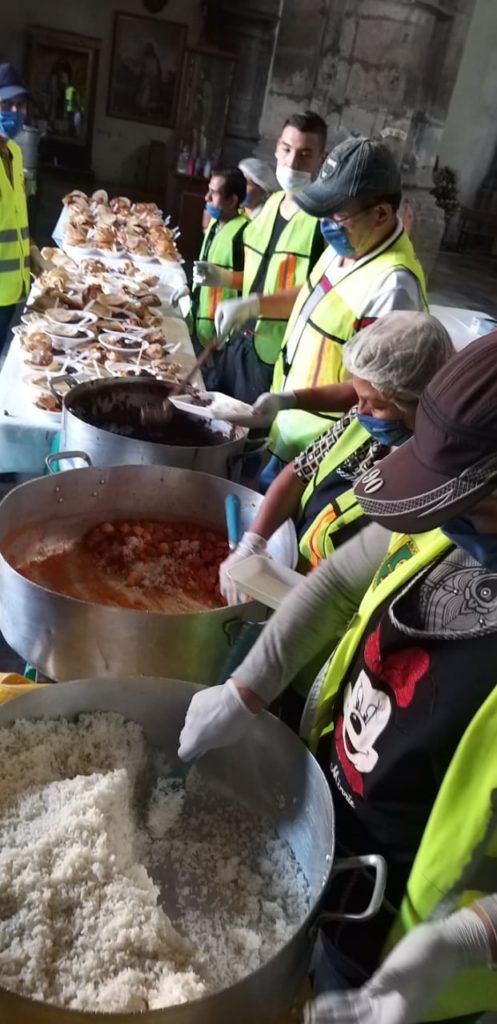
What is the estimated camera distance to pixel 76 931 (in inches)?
30.0

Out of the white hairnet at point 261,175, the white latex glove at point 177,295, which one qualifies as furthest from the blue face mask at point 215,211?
the white latex glove at point 177,295

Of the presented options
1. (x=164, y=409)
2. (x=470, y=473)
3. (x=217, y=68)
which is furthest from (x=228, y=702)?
(x=217, y=68)

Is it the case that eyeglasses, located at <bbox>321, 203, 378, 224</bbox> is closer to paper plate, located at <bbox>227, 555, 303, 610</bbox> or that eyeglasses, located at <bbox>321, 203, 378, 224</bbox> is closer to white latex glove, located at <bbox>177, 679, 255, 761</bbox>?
paper plate, located at <bbox>227, 555, 303, 610</bbox>

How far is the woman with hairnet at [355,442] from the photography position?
1266mm

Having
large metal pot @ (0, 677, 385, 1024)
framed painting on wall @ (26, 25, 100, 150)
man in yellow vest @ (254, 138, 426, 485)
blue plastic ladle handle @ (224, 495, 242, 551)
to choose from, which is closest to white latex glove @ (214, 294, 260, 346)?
man in yellow vest @ (254, 138, 426, 485)

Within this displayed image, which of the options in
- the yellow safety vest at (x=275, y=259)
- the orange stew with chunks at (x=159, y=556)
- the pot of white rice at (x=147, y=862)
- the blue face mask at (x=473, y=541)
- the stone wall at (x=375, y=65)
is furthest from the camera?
the stone wall at (x=375, y=65)

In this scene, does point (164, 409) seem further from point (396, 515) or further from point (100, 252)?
point (100, 252)

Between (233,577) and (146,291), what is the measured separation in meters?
2.99

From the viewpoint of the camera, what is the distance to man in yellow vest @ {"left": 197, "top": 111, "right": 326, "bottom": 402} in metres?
2.89

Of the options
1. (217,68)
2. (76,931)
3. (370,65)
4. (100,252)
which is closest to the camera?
(76,931)

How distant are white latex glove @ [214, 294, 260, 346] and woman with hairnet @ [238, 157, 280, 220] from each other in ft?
4.98

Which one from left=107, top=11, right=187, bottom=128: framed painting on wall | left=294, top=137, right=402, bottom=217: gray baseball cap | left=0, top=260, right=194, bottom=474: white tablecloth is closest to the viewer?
left=294, top=137, right=402, bottom=217: gray baseball cap

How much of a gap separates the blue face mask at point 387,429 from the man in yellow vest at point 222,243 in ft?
8.64

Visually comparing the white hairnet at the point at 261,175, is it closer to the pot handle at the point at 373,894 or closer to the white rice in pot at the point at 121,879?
the white rice in pot at the point at 121,879
